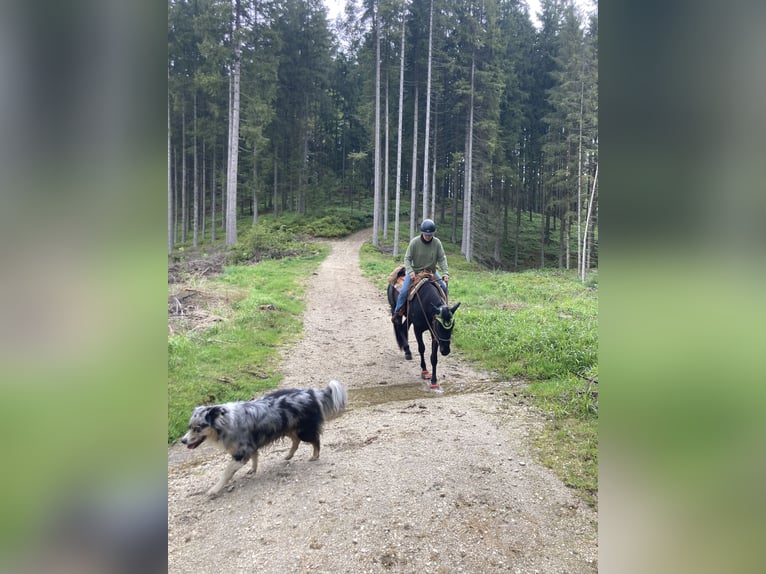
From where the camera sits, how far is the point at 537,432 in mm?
4137

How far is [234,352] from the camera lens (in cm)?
630

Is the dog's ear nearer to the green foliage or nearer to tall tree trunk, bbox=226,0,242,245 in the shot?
the green foliage

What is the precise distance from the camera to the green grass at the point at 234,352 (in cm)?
499

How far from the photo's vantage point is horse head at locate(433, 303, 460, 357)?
5.65 m

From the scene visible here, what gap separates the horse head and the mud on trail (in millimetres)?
715

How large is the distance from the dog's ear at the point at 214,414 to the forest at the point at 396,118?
1249 centimetres

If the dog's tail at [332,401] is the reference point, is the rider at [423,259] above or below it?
above

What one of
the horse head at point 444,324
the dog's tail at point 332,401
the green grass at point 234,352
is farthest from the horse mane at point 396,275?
the dog's tail at point 332,401

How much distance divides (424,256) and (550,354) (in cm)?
246

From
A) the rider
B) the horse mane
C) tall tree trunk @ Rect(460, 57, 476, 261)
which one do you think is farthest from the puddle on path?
tall tree trunk @ Rect(460, 57, 476, 261)

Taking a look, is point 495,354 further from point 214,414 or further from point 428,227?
point 214,414

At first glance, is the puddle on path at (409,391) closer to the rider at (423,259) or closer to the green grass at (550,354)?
the green grass at (550,354)
